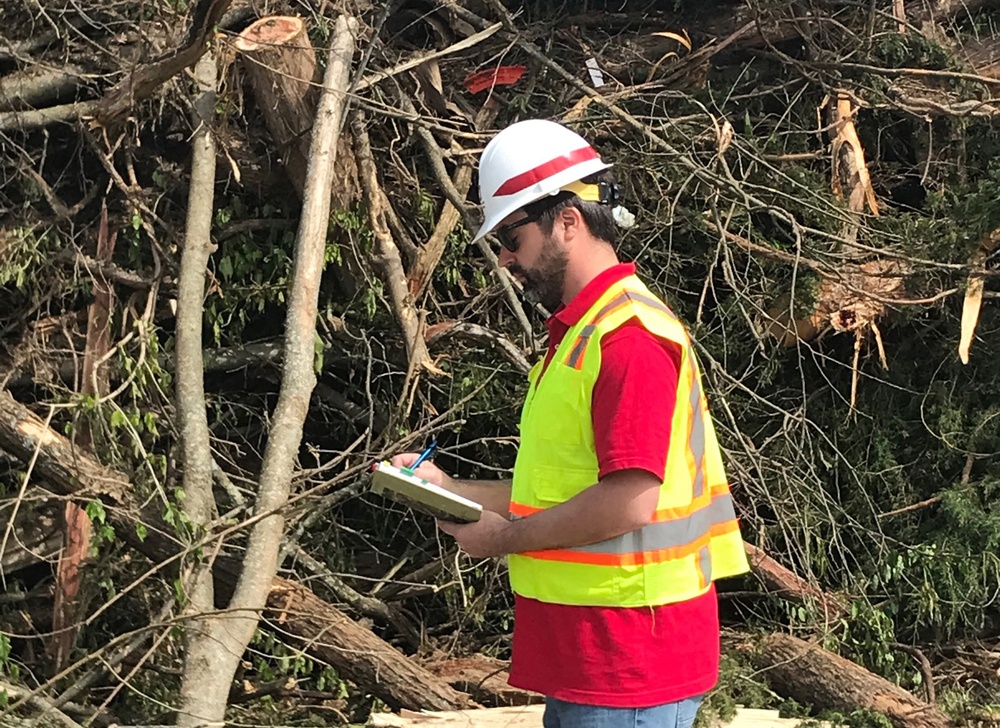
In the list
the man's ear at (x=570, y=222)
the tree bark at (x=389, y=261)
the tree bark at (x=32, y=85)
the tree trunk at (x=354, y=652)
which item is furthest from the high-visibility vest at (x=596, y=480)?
the tree bark at (x=32, y=85)

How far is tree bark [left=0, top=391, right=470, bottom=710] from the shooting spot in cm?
316

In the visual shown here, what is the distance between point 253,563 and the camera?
9.59ft

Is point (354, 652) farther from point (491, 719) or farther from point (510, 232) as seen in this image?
point (510, 232)

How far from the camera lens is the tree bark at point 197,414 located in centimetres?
282

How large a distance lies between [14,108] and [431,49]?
5.52 feet

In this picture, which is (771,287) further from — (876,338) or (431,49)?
(431,49)

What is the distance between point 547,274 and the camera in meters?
→ 1.71

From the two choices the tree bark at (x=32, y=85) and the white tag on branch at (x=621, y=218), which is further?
the tree bark at (x=32, y=85)

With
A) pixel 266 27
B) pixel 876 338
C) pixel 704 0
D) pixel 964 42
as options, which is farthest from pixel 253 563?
pixel 964 42

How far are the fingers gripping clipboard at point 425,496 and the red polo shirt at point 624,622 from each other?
0.19 meters

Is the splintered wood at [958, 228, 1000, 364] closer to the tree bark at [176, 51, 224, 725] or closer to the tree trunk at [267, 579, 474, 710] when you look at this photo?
the tree trunk at [267, 579, 474, 710]

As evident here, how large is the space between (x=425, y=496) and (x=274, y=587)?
174cm

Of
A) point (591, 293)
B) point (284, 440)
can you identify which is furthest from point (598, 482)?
point (284, 440)

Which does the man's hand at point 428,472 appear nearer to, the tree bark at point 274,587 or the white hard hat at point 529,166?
the white hard hat at point 529,166
